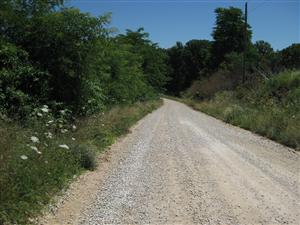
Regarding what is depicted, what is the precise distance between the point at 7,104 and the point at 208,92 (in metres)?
45.4

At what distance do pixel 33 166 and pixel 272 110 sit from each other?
1681cm

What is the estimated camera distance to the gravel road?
7.02m

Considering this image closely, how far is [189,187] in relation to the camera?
8.91 metres

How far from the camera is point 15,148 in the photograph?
7941 millimetres

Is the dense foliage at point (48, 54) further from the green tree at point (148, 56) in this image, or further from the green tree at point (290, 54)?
the green tree at point (290, 54)

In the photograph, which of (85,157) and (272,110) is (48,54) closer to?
(85,157)

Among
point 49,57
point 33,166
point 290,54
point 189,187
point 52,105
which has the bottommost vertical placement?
point 189,187

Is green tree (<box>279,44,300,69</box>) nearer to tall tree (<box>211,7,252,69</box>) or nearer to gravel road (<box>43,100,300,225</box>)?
tall tree (<box>211,7,252,69</box>)

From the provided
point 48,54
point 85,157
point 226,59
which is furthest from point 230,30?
point 85,157

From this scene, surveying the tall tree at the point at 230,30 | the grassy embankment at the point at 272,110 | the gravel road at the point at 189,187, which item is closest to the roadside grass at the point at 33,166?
the gravel road at the point at 189,187

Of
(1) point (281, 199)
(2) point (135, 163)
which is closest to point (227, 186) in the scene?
(1) point (281, 199)

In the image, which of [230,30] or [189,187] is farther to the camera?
[230,30]

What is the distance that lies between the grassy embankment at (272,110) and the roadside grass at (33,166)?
8131mm

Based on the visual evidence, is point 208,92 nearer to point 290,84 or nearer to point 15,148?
point 290,84
